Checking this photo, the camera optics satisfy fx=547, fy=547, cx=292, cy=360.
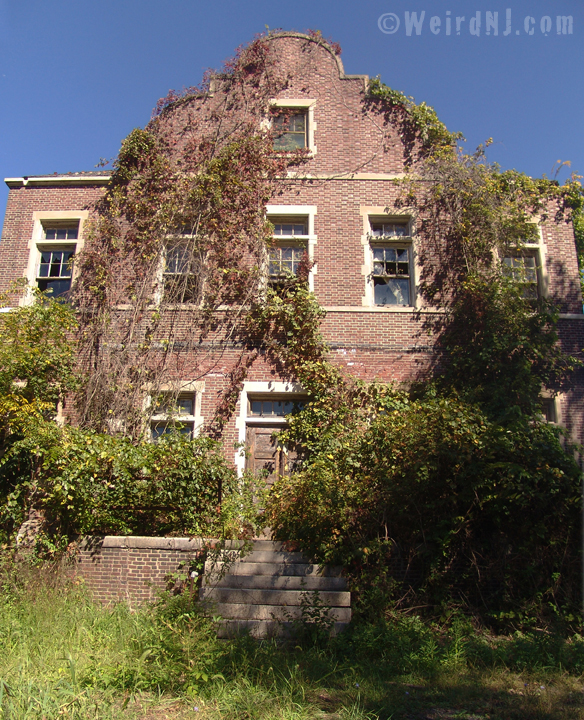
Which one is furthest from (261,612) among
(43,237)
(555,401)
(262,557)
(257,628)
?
(43,237)

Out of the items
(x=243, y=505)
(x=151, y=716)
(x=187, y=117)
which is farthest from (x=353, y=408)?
(x=187, y=117)

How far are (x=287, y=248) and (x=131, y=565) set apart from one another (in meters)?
7.12

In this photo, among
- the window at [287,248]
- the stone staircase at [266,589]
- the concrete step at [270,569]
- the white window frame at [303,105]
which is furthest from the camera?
the white window frame at [303,105]

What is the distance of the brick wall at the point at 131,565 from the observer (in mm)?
7125

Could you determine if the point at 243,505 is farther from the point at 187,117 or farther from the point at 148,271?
the point at 187,117

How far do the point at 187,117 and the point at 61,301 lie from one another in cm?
506

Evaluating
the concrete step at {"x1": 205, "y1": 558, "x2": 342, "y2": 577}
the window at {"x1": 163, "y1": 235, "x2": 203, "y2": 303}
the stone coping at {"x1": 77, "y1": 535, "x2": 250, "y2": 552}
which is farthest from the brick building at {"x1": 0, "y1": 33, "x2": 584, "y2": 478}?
the concrete step at {"x1": 205, "y1": 558, "x2": 342, "y2": 577}

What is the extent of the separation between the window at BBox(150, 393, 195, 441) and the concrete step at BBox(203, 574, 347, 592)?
152 inches

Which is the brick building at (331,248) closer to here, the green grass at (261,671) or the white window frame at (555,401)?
the white window frame at (555,401)

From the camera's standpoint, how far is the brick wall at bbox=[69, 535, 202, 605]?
7.12 meters

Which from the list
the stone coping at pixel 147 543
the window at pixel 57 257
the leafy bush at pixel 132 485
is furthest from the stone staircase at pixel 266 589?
the window at pixel 57 257

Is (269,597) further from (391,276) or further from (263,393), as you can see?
(391,276)

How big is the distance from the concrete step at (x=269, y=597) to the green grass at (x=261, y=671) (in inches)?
14.9

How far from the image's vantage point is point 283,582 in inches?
261
